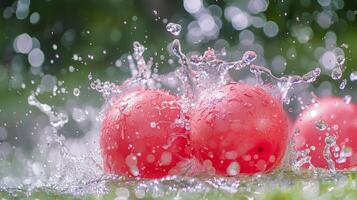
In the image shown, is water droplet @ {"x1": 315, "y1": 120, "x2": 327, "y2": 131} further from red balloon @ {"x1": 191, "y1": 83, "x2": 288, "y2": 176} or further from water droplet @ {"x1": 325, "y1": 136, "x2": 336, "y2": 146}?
red balloon @ {"x1": 191, "y1": 83, "x2": 288, "y2": 176}

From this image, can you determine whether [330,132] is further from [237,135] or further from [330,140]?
[237,135]

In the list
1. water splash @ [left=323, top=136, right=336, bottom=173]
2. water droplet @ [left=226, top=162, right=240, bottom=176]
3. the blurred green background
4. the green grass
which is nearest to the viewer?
the green grass

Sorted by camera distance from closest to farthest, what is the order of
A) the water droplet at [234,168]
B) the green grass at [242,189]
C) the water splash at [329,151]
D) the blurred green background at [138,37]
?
the green grass at [242,189] < the water droplet at [234,168] < the water splash at [329,151] < the blurred green background at [138,37]

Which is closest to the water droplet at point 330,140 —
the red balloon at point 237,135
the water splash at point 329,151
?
the water splash at point 329,151

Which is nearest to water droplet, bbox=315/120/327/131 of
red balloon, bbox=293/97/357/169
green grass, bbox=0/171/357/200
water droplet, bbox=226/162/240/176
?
red balloon, bbox=293/97/357/169

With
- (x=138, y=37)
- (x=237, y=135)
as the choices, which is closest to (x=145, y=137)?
(x=237, y=135)

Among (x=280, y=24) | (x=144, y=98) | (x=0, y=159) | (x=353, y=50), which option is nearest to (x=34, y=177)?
(x=0, y=159)

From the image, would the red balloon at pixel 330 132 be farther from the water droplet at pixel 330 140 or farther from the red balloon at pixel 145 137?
the red balloon at pixel 145 137

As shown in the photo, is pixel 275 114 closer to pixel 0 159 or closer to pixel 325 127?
pixel 325 127
